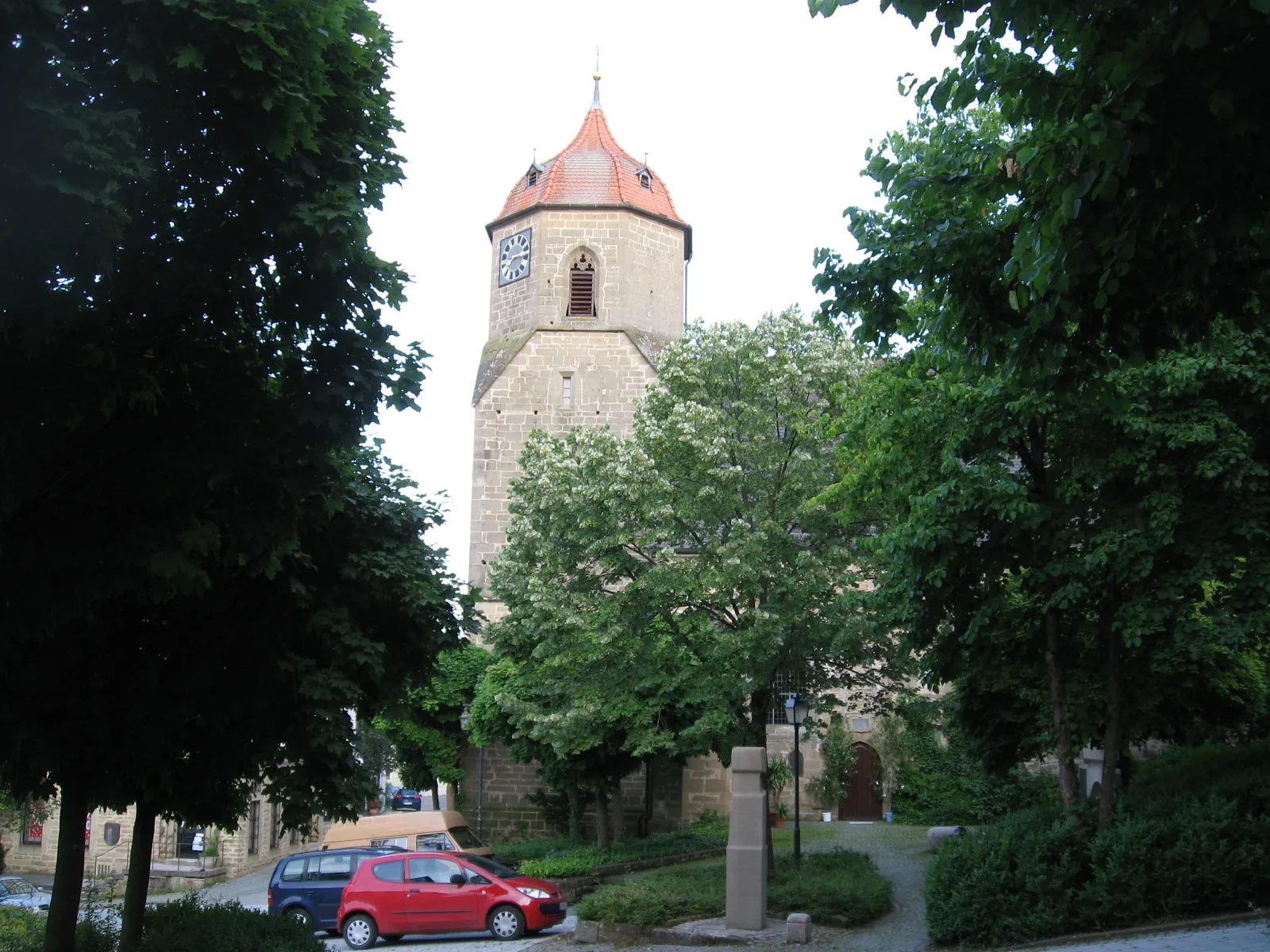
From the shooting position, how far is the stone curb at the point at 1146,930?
11617 millimetres

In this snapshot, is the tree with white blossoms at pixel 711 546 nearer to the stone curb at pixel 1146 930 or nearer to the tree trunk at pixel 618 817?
the stone curb at pixel 1146 930

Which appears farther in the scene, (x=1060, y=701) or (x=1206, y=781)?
(x=1060, y=701)

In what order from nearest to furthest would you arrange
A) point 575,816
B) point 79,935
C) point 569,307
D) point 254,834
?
point 79,935
point 575,816
point 254,834
point 569,307

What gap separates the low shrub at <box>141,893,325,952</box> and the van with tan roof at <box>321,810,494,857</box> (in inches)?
548

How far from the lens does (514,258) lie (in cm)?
4178

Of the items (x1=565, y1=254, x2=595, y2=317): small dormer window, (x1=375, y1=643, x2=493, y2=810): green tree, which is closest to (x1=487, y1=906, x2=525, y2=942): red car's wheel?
(x1=375, y1=643, x2=493, y2=810): green tree

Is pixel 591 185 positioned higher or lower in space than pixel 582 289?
higher

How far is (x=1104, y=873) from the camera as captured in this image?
12430 mm

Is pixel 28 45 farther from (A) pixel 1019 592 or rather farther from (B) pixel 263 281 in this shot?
(A) pixel 1019 592

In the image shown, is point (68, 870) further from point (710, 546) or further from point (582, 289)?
point (582, 289)

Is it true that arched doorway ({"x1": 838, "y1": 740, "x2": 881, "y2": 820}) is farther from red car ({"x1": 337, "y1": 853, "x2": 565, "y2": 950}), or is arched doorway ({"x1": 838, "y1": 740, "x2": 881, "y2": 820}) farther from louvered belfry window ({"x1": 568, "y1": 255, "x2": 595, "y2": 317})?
red car ({"x1": 337, "y1": 853, "x2": 565, "y2": 950})

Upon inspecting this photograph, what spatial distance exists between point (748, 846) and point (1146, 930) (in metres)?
5.30

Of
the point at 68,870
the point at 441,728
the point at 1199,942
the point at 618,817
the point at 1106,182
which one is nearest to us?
the point at 1106,182

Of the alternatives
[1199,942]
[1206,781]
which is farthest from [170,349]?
[1206,781]
